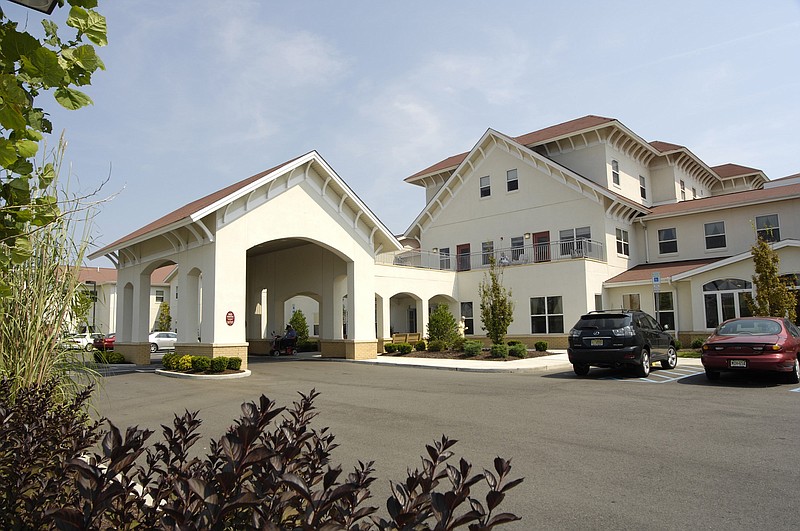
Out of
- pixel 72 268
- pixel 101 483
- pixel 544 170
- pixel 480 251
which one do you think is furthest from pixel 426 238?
pixel 101 483

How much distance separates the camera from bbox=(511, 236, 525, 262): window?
3275 cm

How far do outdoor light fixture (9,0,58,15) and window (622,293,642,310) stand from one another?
29.7 m

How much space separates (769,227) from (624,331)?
58.2 feet

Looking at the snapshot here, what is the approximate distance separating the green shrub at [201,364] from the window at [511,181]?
22012 mm

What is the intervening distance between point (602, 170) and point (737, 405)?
75.3ft

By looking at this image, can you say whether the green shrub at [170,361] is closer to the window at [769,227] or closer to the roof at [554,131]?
the roof at [554,131]

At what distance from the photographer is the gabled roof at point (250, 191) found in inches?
758

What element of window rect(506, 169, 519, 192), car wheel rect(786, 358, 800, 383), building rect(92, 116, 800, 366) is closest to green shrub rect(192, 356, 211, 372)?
building rect(92, 116, 800, 366)

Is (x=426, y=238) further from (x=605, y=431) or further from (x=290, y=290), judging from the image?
(x=605, y=431)

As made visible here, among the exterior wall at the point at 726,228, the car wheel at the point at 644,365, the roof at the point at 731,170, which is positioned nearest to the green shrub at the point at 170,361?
the car wheel at the point at 644,365

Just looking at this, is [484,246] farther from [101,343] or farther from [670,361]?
[101,343]

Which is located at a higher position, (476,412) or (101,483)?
(101,483)

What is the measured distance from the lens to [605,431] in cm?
876

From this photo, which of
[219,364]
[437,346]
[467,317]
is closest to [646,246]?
[467,317]
